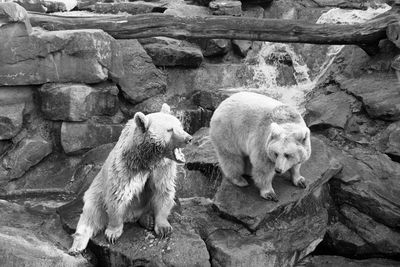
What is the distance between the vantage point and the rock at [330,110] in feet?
25.2

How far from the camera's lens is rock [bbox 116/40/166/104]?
854 cm

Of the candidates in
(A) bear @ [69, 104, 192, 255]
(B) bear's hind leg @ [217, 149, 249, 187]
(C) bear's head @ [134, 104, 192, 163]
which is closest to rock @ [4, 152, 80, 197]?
(A) bear @ [69, 104, 192, 255]

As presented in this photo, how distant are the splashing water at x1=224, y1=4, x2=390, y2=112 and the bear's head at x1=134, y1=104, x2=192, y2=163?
14.6ft

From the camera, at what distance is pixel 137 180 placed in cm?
504

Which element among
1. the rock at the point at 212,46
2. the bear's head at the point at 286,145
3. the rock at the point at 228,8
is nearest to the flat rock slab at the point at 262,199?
the bear's head at the point at 286,145

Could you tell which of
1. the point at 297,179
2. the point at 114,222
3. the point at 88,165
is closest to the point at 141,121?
the point at 114,222

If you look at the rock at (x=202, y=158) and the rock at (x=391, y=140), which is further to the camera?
the rock at (x=202, y=158)

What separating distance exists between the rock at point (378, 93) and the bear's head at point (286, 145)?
2.52 m

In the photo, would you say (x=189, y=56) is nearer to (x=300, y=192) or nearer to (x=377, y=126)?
(x=377, y=126)

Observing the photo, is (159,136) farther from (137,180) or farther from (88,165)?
(88,165)

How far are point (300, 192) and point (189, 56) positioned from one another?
4778mm

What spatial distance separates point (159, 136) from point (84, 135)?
3073 mm

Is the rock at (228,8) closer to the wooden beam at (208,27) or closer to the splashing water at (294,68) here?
the splashing water at (294,68)

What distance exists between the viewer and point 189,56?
979cm
